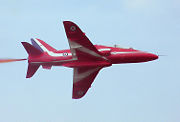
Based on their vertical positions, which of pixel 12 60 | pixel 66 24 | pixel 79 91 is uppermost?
pixel 66 24

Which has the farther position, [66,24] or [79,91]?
[79,91]

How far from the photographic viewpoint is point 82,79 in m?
51.5

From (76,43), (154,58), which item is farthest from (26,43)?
(154,58)

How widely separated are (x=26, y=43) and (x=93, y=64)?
8.13 metres

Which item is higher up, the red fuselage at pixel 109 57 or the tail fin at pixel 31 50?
the tail fin at pixel 31 50

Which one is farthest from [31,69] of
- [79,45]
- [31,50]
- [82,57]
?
[79,45]

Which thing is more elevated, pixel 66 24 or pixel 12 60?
pixel 66 24

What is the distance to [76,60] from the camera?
160ft

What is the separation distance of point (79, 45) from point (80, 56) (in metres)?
1.38

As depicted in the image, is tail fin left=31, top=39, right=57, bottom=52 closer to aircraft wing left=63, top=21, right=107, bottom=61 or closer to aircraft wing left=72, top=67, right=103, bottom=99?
aircraft wing left=63, top=21, right=107, bottom=61

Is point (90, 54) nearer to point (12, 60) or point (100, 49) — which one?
point (100, 49)

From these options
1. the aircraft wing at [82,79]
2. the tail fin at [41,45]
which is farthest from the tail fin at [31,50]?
the aircraft wing at [82,79]

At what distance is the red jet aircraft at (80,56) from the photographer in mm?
47719

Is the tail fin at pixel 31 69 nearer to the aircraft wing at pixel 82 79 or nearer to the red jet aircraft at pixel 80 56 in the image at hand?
the red jet aircraft at pixel 80 56
